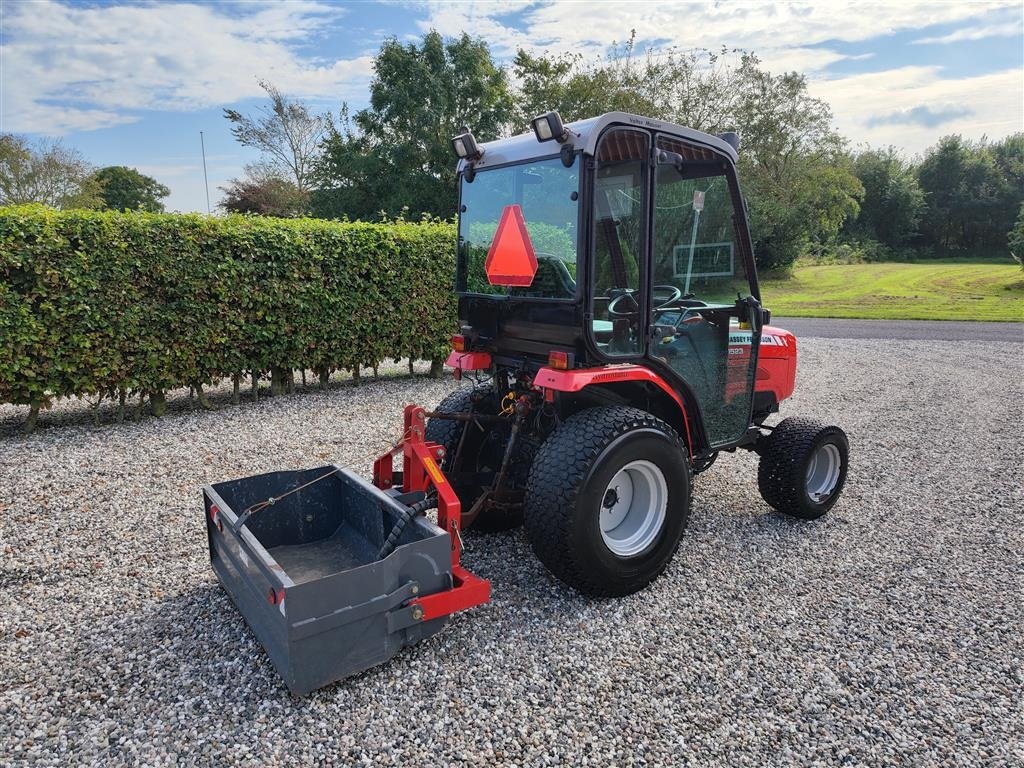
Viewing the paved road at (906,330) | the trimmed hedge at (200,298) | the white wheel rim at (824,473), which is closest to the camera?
the white wheel rim at (824,473)

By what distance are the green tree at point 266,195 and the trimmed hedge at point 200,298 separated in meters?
17.2

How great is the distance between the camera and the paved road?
13.3 meters

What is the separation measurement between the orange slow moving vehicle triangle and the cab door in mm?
598

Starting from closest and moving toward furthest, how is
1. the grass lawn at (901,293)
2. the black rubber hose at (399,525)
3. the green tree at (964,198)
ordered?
the black rubber hose at (399,525) → the grass lawn at (901,293) → the green tree at (964,198)

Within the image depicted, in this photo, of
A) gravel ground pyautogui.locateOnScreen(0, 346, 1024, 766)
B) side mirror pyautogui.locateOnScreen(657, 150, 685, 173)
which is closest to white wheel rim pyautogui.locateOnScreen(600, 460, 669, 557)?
gravel ground pyautogui.locateOnScreen(0, 346, 1024, 766)

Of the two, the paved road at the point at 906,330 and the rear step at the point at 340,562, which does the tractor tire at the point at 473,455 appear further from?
the paved road at the point at 906,330

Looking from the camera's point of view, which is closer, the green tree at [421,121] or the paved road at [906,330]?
the paved road at [906,330]

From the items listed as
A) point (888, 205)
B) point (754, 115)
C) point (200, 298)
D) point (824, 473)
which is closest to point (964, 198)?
point (888, 205)

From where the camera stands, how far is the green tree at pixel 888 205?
38.0 meters

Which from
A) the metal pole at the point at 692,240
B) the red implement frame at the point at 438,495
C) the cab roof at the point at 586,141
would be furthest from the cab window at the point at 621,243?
the red implement frame at the point at 438,495

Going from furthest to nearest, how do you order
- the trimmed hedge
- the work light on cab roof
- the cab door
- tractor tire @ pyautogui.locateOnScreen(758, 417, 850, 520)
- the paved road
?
1. the paved road
2. the trimmed hedge
3. tractor tire @ pyautogui.locateOnScreen(758, 417, 850, 520)
4. the work light on cab roof
5. the cab door

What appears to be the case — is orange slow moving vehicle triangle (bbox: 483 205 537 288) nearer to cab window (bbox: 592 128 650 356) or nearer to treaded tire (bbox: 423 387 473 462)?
cab window (bbox: 592 128 650 356)

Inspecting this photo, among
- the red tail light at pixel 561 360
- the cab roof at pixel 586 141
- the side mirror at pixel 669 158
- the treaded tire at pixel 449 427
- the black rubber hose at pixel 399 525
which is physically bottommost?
the black rubber hose at pixel 399 525

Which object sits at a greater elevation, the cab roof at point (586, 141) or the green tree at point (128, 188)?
the green tree at point (128, 188)
